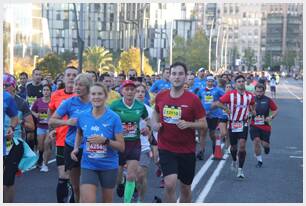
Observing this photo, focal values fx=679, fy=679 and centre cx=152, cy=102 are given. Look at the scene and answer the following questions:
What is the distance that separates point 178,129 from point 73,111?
1.23m

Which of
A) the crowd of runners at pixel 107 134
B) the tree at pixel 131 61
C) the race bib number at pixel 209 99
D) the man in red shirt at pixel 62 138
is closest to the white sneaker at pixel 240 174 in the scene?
the crowd of runners at pixel 107 134

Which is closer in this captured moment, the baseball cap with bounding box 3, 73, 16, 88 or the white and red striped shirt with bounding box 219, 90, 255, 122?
the baseball cap with bounding box 3, 73, 16, 88

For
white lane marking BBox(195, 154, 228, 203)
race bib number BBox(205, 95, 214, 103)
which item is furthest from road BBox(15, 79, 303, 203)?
race bib number BBox(205, 95, 214, 103)

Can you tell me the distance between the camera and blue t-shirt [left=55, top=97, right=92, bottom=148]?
7727 millimetres

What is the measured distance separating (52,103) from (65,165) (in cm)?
87

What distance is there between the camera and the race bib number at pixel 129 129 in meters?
8.39

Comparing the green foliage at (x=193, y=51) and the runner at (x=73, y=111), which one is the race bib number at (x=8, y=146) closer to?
the runner at (x=73, y=111)

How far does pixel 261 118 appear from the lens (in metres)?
13.2

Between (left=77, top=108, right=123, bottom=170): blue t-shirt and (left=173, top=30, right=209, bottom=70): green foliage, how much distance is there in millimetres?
64008

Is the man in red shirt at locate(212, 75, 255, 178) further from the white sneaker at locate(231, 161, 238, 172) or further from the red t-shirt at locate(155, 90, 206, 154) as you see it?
the red t-shirt at locate(155, 90, 206, 154)

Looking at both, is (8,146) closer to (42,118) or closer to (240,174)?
(42,118)

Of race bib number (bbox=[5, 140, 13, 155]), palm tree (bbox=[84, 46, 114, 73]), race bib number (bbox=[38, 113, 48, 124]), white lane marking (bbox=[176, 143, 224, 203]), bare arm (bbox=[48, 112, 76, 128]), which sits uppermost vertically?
bare arm (bbox=[48, 112, 76, 128])

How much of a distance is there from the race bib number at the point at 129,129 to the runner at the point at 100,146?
1.53m

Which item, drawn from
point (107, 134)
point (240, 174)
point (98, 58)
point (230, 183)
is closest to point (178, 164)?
point (107, 134)
